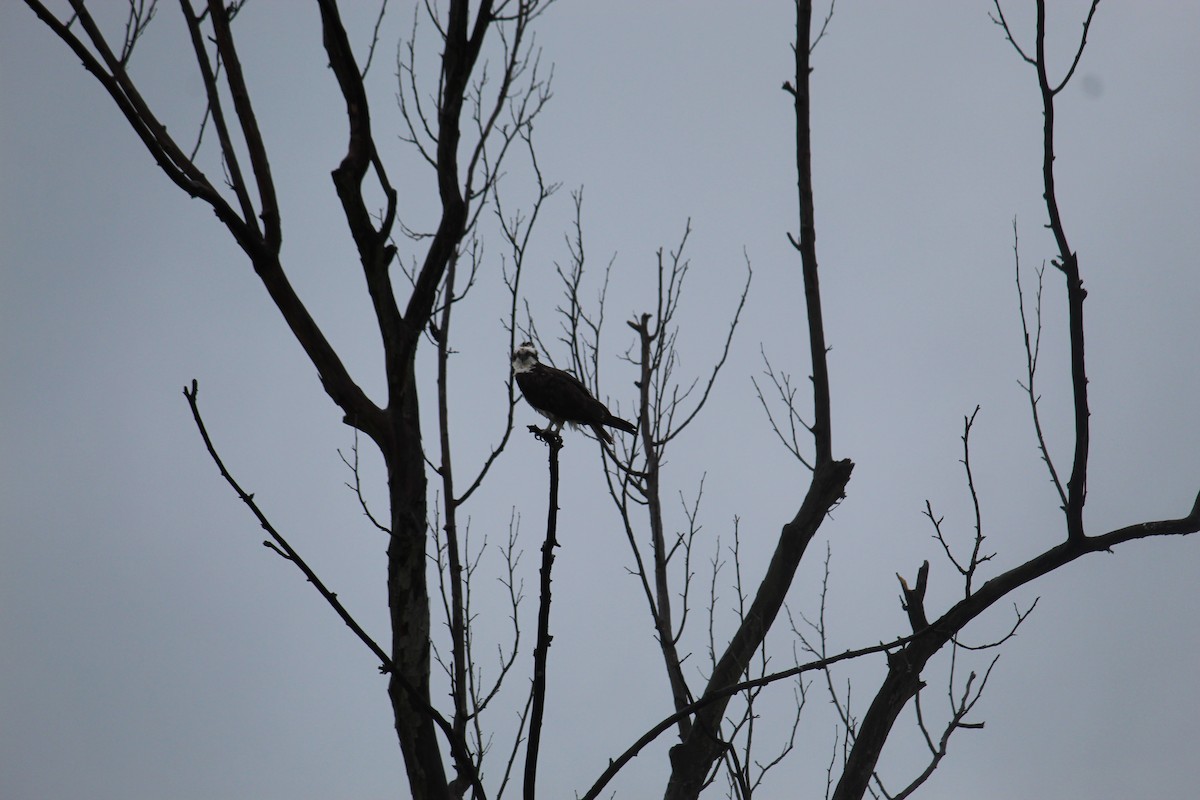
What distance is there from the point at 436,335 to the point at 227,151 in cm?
229

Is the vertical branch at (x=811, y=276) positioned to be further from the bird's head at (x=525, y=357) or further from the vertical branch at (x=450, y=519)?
the bird's head at (x=525, y=357)

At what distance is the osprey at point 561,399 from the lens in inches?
281

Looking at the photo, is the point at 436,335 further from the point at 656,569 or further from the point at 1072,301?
the point at 1072,301

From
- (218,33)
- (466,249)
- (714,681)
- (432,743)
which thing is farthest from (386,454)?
(466,249)

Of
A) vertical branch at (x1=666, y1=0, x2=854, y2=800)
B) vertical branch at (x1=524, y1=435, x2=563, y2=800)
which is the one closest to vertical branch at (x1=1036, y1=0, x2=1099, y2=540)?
vertical branch at (x1=666, y1=0, x2=854, y2=800)

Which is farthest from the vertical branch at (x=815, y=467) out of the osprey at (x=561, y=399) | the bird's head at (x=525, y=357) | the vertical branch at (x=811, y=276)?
the bird's head at (x=525, y=357)

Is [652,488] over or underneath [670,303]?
underneath

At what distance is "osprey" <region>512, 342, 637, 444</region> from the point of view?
712 cm

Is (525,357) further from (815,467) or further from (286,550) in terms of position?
(286,550)

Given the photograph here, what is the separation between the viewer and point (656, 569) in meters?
5.32

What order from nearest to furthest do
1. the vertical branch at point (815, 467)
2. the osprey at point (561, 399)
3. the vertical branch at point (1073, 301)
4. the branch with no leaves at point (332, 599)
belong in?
the branch with no leaves at point (332, 599), the vertical branch at point (1073, 301), the vertical branch at point (815, 467), the osprey at point (561, 399)

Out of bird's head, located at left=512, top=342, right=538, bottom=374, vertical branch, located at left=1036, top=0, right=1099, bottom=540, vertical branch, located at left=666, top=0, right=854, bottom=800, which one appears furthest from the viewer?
bird's head, located at left=512, top=342, right=538, bottom=374

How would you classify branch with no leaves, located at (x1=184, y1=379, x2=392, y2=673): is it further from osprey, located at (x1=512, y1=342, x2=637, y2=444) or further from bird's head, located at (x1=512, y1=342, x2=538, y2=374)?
bird's head, located at (x1=512, y1=342, x2=538, y2=374)

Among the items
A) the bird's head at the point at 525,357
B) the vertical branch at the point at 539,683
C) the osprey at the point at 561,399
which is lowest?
the vertical branch at the point at 539,683
